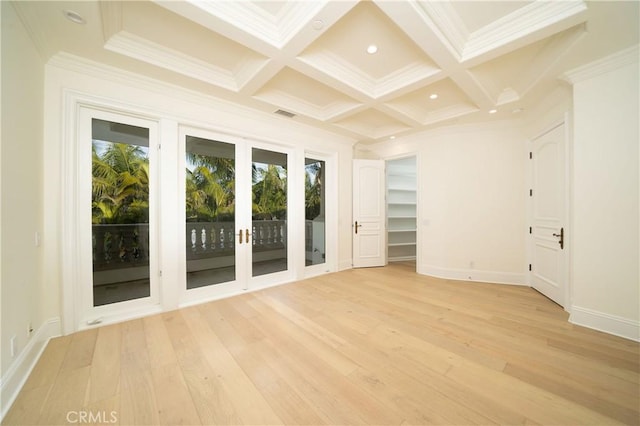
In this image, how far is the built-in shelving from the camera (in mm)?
6152

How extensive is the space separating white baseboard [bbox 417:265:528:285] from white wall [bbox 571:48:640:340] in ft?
4.68

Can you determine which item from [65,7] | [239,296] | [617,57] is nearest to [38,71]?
[65,7]

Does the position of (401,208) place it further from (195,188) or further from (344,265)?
(195,188)

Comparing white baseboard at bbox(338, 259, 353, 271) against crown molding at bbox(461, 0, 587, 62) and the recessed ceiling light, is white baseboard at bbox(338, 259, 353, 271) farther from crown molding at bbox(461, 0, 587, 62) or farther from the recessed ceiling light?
the recessed ceiling light

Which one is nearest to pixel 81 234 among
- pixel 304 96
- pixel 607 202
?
pixel 304 96

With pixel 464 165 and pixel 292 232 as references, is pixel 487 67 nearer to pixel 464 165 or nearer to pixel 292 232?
pixel 464 165

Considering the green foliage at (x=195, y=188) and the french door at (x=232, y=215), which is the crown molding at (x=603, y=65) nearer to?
the green foliage at (x=195, y=188)

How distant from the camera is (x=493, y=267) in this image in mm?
4098

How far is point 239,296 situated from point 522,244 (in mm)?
4792

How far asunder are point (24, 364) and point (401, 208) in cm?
655

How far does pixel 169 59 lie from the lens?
2.58 meters

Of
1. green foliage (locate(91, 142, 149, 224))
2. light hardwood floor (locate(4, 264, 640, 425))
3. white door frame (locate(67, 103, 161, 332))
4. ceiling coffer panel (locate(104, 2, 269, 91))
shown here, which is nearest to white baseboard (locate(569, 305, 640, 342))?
Answer: light hardwood floor (locate(4, 264, 640, 425))

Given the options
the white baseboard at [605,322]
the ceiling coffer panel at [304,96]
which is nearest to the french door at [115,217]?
the ceiling coffer panel at [304,96]

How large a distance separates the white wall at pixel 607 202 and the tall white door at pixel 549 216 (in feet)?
1.49
